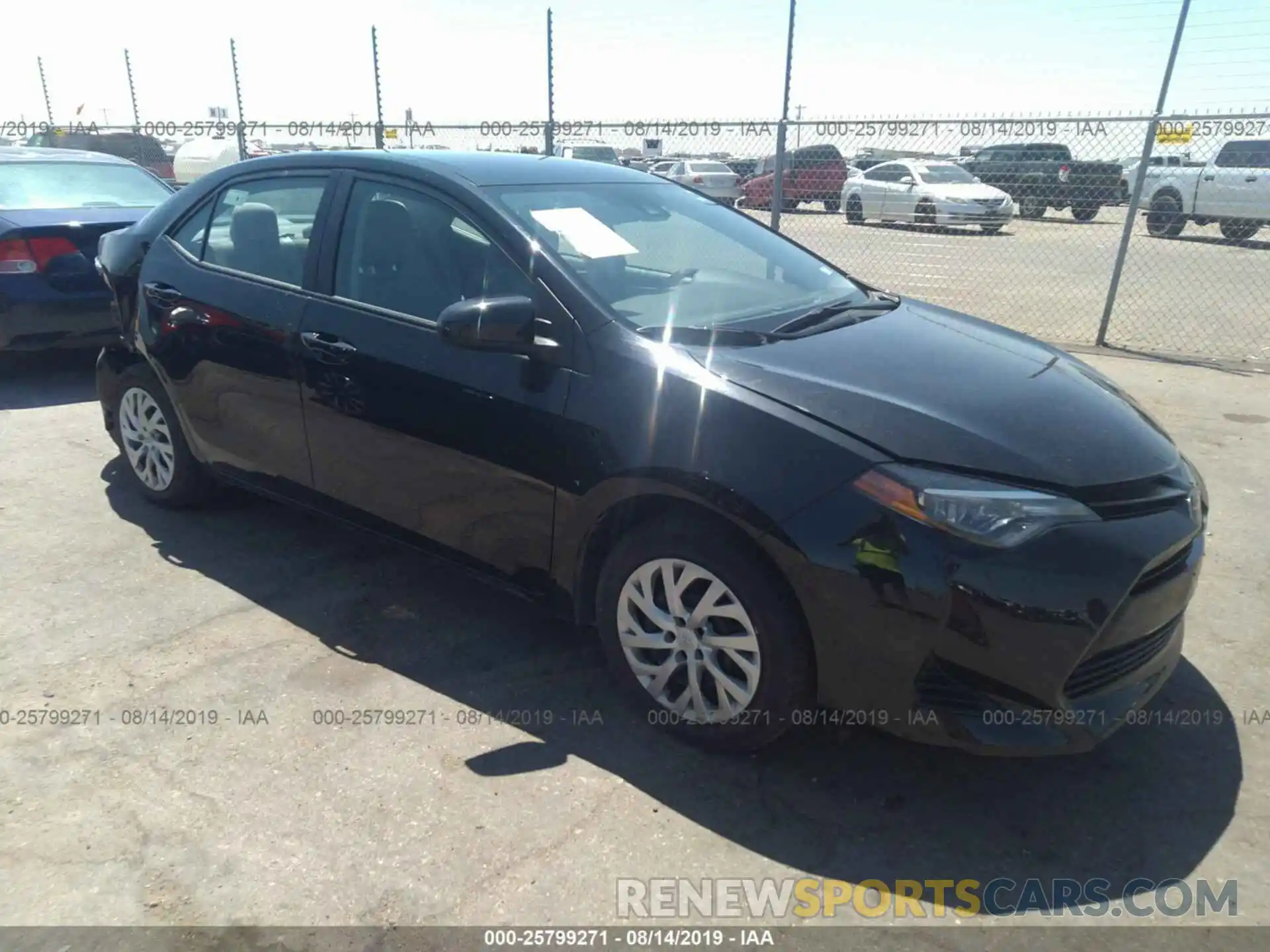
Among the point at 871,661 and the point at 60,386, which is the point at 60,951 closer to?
the point at 871,661

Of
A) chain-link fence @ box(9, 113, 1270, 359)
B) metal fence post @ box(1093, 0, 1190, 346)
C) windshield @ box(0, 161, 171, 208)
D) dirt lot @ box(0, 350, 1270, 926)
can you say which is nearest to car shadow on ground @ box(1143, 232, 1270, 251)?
chain-link fence @ box(9, 113, 1270, 359)

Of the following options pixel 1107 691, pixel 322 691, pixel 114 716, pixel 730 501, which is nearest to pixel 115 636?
pixel 114 716

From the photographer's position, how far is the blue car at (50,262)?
6.20 meters

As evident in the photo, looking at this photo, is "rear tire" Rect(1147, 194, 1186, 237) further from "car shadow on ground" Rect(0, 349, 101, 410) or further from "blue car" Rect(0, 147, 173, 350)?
"car shadow on ground" Rect(0, 349, 101, 410)

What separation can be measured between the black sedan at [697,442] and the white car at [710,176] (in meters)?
18.8

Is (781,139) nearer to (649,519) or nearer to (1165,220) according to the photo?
(649,519)

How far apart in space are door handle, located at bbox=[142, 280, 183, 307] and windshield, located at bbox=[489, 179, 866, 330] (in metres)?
1.71

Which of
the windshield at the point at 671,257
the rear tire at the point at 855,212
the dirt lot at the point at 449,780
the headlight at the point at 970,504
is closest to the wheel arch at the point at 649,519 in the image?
the headlight at the point at 970,504

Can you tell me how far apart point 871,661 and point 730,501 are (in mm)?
549

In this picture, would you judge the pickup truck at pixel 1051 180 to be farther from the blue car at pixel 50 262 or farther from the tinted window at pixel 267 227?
the blue car at pixel 50 262

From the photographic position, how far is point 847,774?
109 inches

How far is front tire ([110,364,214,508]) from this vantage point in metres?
4.33

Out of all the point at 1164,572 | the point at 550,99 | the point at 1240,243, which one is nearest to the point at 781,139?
the point at 550,99

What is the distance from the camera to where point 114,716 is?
301 centimetres
